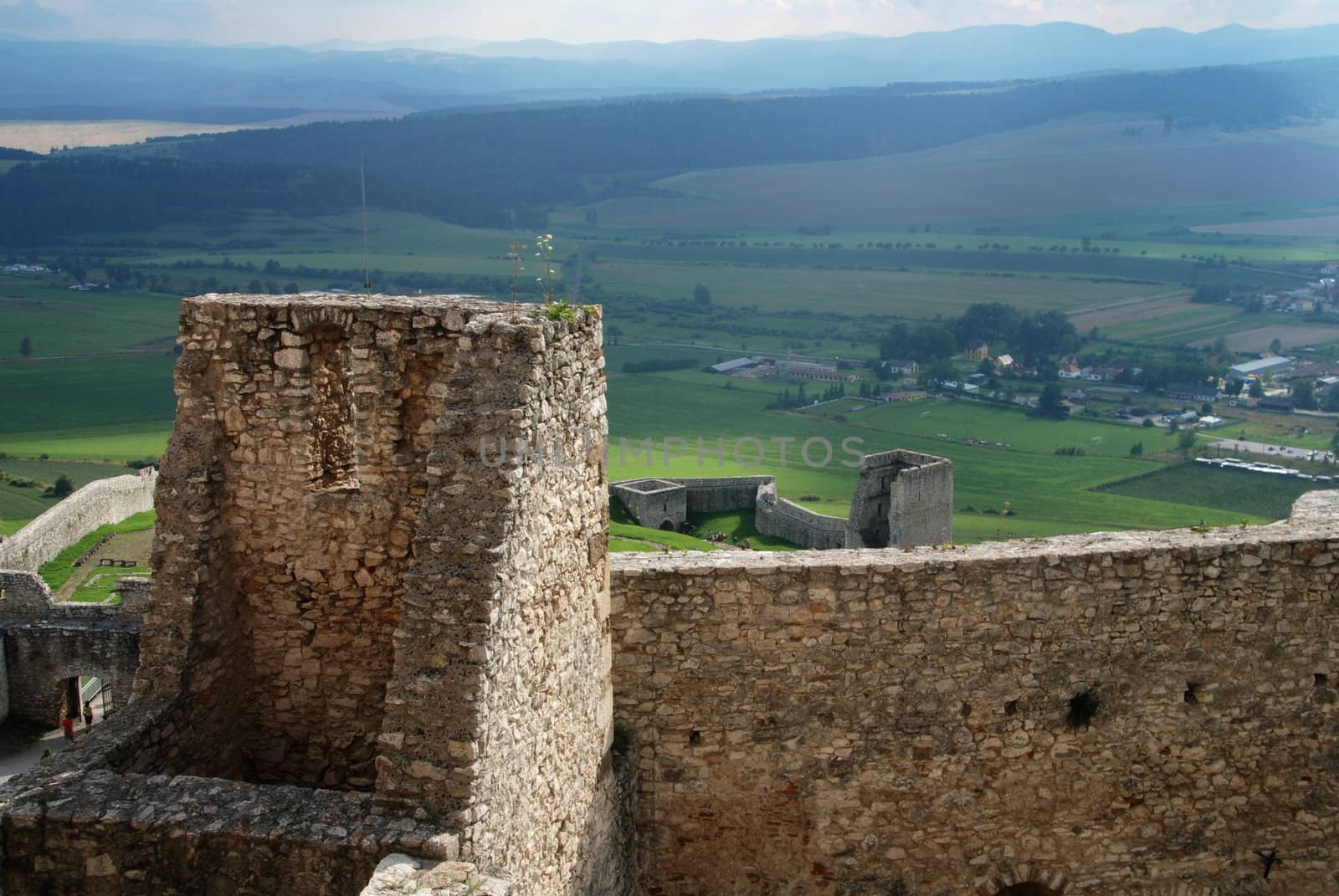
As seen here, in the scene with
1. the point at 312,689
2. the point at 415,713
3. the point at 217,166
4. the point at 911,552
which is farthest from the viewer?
the point at 217,166

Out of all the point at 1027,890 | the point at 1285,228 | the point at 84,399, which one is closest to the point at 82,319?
the point at 84,399

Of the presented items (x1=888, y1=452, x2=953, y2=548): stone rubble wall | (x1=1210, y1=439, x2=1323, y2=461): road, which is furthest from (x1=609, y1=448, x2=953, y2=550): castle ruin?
(x1=1210, y1=439, x2=1323, y2=461): road

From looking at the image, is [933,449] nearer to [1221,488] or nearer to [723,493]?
[1221,488]

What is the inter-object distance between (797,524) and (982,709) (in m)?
30.0

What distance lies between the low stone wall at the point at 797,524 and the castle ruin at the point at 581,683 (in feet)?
87.4

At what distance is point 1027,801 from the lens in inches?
392

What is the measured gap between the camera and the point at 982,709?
31.7ft

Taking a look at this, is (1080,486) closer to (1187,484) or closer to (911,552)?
(1187,484)

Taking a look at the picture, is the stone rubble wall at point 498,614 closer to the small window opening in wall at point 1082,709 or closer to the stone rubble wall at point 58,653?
the small window opening in wall at point 1082,709

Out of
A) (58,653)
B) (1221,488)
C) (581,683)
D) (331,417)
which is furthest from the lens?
(1221,488)

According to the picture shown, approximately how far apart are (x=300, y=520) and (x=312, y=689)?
4.03 feet

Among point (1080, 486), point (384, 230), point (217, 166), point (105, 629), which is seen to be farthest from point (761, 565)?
point (217, 166)

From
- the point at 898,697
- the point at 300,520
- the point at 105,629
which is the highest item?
the point at 300,520

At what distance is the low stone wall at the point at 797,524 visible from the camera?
37875 millimetres
